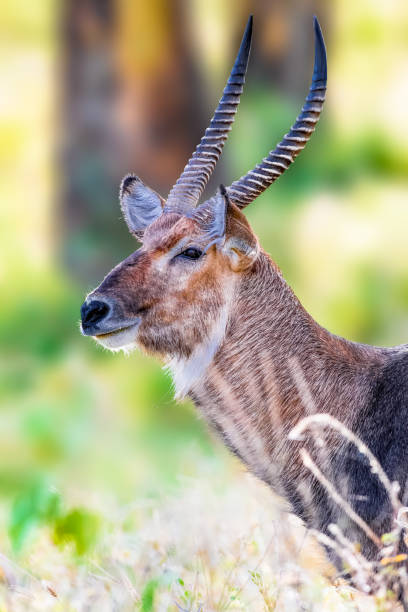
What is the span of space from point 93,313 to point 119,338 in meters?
0.18

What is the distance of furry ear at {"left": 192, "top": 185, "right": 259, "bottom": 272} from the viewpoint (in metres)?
4.76

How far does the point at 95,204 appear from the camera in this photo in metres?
12.8

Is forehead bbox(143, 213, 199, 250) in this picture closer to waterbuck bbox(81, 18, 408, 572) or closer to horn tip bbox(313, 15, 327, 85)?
waterbuck bbox(81, 18, 408, 572)

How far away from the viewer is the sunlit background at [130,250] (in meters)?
5.95

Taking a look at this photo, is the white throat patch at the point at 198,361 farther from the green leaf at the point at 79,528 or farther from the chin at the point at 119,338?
the green leaf at the point at 79,528

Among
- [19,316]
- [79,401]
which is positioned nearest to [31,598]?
[79,401]

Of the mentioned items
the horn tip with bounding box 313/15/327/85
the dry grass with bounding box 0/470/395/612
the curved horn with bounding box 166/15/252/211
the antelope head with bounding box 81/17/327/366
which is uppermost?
the horn tip with bounding box 313/15/327/85

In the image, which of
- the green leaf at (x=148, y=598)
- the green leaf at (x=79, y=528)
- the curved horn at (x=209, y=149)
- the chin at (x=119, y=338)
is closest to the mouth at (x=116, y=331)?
the chin at (x=119, y=338)

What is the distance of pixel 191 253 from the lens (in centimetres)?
491

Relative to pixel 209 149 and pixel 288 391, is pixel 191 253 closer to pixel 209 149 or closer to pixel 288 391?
pixel 209 149

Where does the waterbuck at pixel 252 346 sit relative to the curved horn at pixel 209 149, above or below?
below

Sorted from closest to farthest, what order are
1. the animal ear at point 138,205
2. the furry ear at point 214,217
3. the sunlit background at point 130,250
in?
the furry ear at point 214,217, the animal ear at point 138,205, the sunlit background at point 130,250

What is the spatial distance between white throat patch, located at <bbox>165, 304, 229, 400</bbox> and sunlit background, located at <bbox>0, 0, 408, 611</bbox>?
0.34 metres

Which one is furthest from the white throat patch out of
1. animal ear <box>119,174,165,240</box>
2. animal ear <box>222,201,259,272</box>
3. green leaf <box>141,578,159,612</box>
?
green leaf <box>141,578,159,612</box>
